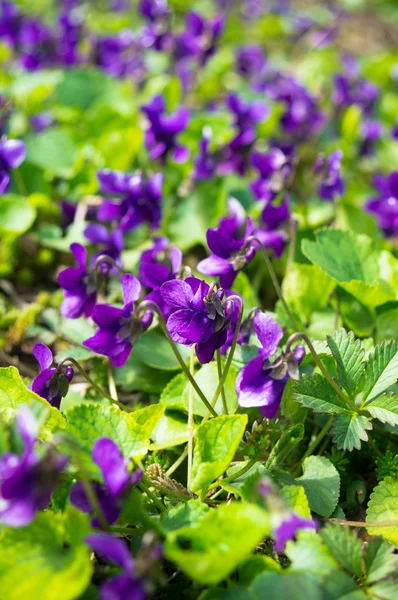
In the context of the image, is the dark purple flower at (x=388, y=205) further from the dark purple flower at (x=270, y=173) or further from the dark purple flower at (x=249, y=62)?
the dark purple flower at (x=249, y=62)

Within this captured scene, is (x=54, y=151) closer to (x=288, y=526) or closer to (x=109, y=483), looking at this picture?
(x=109, y=483)

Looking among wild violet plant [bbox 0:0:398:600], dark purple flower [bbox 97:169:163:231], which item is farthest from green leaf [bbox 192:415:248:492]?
dark purple flower [bbox 97:169:163:231]

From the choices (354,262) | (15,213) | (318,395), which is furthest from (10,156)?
(318,395)

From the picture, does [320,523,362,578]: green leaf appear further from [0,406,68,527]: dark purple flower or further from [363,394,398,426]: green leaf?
[0,406,68,527]: dark purple flower

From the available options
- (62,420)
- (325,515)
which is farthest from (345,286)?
(62,420)

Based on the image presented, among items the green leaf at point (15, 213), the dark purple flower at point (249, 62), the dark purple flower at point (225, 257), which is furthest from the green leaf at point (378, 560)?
the dark purple flower at point (249, 62)

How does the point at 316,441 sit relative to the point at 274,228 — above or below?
below
